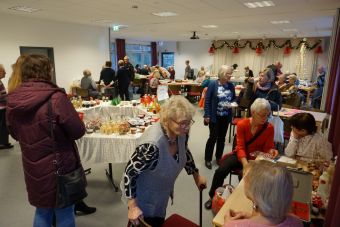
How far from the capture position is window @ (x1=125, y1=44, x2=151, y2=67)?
48.7ft

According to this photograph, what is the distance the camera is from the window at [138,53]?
14839 millimetres

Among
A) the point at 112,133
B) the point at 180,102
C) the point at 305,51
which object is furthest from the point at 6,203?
the point at 305,51

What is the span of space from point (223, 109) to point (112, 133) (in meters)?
1.54

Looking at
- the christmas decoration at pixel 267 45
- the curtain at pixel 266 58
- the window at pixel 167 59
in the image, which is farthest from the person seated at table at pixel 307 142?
the window at pixel 167 59

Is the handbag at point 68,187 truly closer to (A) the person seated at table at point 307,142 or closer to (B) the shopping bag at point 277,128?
(A) the person seated at table at point 307,142

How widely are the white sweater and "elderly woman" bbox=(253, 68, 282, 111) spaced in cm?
160

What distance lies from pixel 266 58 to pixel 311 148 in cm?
1252

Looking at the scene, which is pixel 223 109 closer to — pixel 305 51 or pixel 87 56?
pixel 87 56

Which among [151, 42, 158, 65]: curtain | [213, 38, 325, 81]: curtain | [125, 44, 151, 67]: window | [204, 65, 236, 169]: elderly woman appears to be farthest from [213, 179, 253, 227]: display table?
[151, 42, 158, 65]: curtain

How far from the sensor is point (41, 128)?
4.92 feet

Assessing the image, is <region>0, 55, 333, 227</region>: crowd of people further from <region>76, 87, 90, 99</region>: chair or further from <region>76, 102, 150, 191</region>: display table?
<region>76, 87, 90, 99</region>: chair

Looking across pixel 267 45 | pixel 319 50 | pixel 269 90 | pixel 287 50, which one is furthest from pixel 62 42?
pixel 319 50

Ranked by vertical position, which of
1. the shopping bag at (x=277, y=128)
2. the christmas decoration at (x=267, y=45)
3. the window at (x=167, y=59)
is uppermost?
the christmas decoration at (x=267, y=45)

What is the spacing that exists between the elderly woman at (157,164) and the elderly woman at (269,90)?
2756mm
